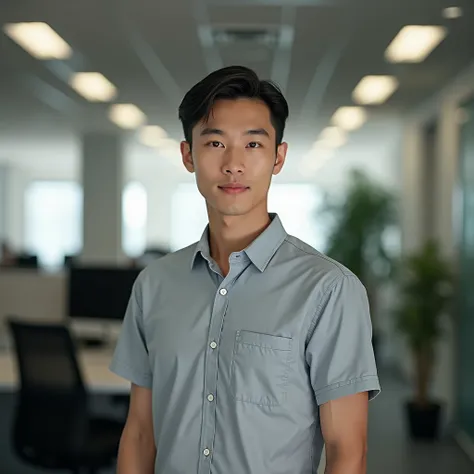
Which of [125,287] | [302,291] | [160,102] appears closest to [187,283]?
[302,291]

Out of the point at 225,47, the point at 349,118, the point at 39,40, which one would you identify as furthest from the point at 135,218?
the point at 225,47

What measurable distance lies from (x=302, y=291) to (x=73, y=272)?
3.27m

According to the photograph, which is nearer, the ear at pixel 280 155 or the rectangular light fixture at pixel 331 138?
the ear at pixel 280 155

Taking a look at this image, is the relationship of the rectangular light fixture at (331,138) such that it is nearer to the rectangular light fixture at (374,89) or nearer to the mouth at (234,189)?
the rectangular light fixture at (374,89)

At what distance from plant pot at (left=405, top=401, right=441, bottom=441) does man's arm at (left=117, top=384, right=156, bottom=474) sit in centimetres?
418

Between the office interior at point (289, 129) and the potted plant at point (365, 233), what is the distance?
75 mm

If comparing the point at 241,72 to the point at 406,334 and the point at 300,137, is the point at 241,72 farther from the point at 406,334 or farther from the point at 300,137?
the point at 300,137

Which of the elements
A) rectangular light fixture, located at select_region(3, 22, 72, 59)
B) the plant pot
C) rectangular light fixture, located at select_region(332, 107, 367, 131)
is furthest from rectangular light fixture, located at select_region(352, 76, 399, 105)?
the plant pot

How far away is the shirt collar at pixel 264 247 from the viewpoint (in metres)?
1.45

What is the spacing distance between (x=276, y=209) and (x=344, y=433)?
42.8 ft

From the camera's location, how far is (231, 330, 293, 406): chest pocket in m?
Result: 1.37

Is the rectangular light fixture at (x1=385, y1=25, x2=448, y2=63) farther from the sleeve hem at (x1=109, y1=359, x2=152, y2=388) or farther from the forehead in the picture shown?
the sleeve hem at (x1=109, y1=359, x2=152, y2=388)

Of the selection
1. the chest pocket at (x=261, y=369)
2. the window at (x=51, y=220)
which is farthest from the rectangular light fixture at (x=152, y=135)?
the chest pocket at (x=261, y=369)

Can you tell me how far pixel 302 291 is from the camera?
4.56 ft
